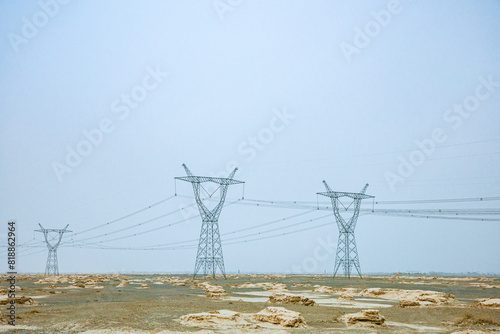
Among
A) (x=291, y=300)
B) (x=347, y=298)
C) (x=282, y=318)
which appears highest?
(x=282, y=318)

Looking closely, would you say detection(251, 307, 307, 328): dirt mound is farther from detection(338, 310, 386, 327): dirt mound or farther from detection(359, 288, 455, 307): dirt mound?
detection(359, 288, 455, 307): dirt mound

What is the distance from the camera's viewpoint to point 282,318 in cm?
2441

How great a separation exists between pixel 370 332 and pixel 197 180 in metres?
58.1

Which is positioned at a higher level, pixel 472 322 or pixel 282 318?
pixel 282 318

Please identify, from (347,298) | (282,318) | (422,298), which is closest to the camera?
(282,318)

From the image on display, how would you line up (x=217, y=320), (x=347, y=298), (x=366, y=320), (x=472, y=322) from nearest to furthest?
(x=217, y=320) < (x=366, y=320) < (x=472, y=322) < (x=347, y=298)

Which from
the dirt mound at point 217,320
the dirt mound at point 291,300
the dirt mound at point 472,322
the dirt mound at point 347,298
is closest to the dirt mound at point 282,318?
the dirt mound at point 217,320

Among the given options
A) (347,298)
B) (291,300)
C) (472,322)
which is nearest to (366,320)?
(472,322)

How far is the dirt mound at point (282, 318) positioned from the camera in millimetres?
23903

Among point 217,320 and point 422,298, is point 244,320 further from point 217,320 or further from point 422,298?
point 422,298

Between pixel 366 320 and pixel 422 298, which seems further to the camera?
pixel 422 298

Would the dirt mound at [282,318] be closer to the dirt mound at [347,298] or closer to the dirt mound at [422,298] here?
the dirt mound at [422,298]

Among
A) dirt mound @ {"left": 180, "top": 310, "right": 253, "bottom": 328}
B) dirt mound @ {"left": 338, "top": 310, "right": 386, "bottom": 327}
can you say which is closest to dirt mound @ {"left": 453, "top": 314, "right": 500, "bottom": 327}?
dirt mound @ {"left": 338, "top": 310, "right": 386, "bottom": 327}

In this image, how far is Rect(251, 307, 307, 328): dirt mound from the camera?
23.9 m
